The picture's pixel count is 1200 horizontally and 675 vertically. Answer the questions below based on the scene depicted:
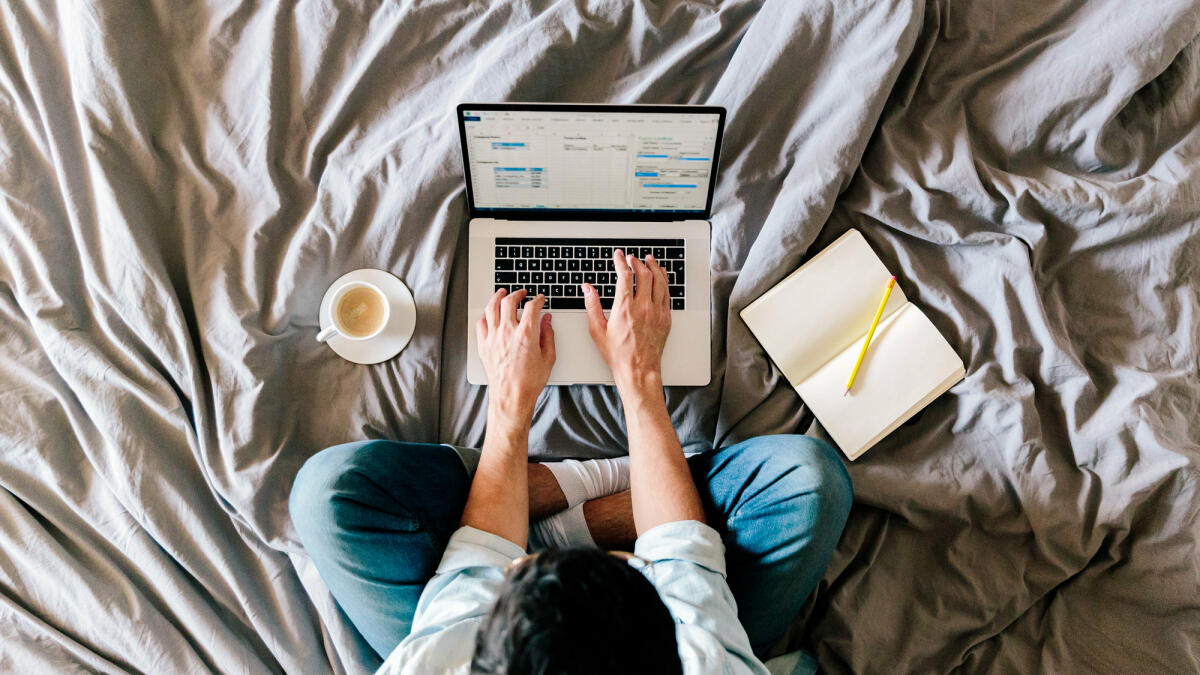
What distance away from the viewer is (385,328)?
3.53ft

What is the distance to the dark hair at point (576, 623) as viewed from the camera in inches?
22.8

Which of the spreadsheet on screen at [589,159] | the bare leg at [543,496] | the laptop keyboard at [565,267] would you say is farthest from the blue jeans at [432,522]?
the spreadsheet on screen at [589,159]

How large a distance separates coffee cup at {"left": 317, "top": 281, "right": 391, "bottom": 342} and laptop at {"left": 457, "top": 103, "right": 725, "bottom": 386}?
0.40 feet

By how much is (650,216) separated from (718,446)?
0.34 m

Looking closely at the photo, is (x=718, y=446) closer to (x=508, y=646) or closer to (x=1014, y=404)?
(x=1014, y=404)

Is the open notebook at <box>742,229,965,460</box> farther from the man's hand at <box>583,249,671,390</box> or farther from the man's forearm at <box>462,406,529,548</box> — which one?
the man's forearm at <box>462,406,529,548</box>

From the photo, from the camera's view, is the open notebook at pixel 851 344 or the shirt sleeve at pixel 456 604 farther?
the open notebook at pixel 851 344

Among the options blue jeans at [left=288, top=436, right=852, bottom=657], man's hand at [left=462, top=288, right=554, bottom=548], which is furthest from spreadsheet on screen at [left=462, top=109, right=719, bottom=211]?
blue jeans at [left=288, top=436, right=852, bottom=657]

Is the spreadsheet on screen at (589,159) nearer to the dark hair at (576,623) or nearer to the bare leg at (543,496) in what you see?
the bare leg at (543,496)

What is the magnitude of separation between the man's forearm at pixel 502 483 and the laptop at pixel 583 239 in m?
0.10

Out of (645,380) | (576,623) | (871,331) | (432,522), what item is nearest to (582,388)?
(645,380)

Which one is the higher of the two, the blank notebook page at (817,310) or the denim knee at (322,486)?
the blank notebook page at (817,310)

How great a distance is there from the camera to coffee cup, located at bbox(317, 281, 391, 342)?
1.07 meters

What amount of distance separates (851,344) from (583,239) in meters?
0.40
